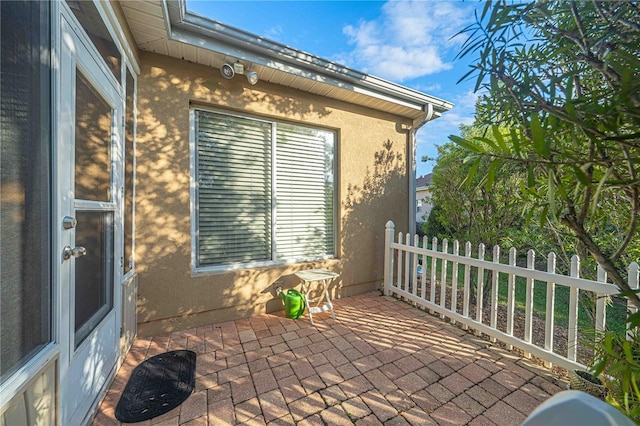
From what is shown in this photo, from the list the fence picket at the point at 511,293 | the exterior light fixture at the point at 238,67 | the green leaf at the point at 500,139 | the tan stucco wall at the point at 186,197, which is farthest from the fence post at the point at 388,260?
the green leaf at the point at 500,139

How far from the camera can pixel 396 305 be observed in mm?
3617

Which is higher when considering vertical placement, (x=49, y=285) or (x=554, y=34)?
(x=554, y=34)

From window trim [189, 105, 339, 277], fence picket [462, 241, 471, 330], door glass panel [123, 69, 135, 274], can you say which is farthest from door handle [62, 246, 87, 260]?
fence picket [462, 241, 471, 330]

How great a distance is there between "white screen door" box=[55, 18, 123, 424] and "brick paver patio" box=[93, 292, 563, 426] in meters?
0.39

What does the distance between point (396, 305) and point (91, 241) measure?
352 cm

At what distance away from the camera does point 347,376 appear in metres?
2.11

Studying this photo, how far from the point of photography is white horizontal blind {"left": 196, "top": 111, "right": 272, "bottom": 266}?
10.1ft

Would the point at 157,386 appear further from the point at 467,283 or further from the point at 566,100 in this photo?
the point at 467,283

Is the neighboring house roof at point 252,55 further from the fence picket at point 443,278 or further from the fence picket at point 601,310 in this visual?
the fence picket at point 601,310

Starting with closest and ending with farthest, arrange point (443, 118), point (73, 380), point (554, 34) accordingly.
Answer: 1. point (554, 34)
2. point (73, 380)
3. point (443, 118)

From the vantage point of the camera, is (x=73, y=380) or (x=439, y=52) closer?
(x=73, y=380)

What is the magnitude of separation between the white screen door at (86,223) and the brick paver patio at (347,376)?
39cm

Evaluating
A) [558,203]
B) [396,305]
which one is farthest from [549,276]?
[396,305]

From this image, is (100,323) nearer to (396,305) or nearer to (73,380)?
(73,380)
